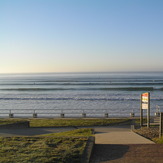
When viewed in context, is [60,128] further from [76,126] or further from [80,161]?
[80,161]

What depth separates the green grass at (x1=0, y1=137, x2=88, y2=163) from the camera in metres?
6.03

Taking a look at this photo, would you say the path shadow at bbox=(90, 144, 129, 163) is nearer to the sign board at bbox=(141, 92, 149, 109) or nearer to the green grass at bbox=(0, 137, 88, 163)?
the green grass at bbox=(0, 137, 88, 163)

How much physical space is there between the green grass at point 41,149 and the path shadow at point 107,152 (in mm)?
404

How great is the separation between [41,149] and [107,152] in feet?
6.21

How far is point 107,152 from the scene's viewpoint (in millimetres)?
7000

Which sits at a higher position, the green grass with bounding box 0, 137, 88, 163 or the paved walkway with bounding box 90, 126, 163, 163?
the green grass with bounding box 0, 137, 88, 163

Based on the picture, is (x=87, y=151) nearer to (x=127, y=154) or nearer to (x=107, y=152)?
(x=107, y=152)

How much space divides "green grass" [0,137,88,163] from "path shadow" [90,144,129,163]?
1.33 ft

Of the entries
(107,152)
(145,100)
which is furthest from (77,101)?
(107,152)

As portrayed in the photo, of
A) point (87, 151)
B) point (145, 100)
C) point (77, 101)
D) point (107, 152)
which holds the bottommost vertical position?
point (77, 101)

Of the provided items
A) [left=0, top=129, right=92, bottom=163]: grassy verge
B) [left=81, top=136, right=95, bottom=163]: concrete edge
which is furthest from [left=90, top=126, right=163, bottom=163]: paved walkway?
[left=0, top=129, right=92, bottom=163]: grassy verge

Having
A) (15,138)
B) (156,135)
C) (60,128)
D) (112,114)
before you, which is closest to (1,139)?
(15,138)

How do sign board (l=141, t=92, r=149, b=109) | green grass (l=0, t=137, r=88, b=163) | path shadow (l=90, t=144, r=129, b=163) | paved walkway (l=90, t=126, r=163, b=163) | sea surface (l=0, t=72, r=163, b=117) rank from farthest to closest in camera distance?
sea surface (l=0, t=72, r=163, b=117) < sign board (l=141, t=92, r=149, b=109) < path shadow (l=90, t=144, r=129, b=163) < paved walkway (l=90, t=126, r=163, b=163) < green grass (l=0, t=137, r=88, b=163)

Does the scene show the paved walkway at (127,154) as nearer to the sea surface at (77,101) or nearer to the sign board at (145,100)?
the sign board at (145,100)
